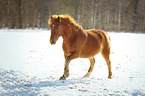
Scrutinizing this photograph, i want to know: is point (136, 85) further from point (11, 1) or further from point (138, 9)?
point (138, 9)

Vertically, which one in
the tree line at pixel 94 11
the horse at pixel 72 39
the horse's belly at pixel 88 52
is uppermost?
the tree line at pixel 94 11

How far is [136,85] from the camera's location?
4898 millimetres

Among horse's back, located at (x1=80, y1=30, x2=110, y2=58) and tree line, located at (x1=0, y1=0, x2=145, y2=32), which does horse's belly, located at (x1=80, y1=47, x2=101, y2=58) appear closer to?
horse's back, located at (x1=80, y1=30, x2=110, y2=58)

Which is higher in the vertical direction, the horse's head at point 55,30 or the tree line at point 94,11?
the tree line at point 94,11

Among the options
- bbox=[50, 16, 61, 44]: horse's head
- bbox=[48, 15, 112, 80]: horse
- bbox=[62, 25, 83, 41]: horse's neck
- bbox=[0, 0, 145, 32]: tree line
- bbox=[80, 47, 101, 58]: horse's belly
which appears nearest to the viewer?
bbox=[50, 16, 61, 44]: horse's head

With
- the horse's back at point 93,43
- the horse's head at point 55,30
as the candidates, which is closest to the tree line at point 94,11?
the horse's back at point 93,43

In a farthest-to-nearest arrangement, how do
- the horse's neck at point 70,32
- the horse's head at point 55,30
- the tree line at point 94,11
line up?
the tree line at point 94,11 < the horse's neck at point 70,32 < the horse's head at point 55,30

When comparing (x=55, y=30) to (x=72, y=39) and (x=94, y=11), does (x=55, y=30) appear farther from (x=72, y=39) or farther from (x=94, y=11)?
(x=94, y=11)

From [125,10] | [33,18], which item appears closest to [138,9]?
[125,10]

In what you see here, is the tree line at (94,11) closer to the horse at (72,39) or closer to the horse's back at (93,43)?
the horse's back at (93,43)

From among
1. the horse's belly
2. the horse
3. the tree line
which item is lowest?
the horse's belly

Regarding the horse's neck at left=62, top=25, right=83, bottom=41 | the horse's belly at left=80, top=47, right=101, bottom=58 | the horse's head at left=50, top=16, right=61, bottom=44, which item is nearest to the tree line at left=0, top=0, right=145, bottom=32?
the horse's belly at left=80, top=47, right=101, bottom=58

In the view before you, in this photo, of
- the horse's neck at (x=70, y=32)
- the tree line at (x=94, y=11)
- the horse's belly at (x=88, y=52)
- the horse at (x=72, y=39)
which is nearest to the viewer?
the horse at (x=72, y=39)

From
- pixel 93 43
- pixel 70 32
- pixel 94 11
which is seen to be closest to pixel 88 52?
pixel 93 43
